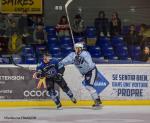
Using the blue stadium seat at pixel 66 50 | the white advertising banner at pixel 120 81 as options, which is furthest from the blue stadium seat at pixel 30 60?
the blue stadium seat at pixel 66 50

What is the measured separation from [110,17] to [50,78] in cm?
490

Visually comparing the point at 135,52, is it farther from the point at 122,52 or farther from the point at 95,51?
the point at 95,51

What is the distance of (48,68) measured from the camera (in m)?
14.2

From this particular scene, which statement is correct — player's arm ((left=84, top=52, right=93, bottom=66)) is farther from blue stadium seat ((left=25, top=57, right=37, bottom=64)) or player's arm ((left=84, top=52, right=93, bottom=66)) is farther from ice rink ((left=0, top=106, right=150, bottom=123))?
blue stadium seat ((left=25, top=57, right=37, bottom=64))

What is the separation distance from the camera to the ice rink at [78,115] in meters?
12.3

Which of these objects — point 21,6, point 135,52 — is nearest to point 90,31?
point 135,52

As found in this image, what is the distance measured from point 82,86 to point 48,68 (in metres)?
0.97

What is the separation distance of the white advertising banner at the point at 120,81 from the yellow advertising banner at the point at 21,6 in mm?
4622

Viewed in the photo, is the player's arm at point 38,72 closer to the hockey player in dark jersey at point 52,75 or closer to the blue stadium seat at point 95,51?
the hockey player in dark jersey at point 52,75

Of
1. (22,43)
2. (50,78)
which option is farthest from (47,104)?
(22,43)

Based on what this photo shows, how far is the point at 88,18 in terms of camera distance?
18703 mm

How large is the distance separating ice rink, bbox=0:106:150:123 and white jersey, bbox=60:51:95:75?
957mm

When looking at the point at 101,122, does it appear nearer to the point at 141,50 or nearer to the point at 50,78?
the point at 50,78

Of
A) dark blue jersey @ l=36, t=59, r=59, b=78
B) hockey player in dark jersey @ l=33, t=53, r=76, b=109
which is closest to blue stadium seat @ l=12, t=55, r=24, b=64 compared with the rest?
hockey player in dark jersey @ l=33, t=53, r=76, b=109
